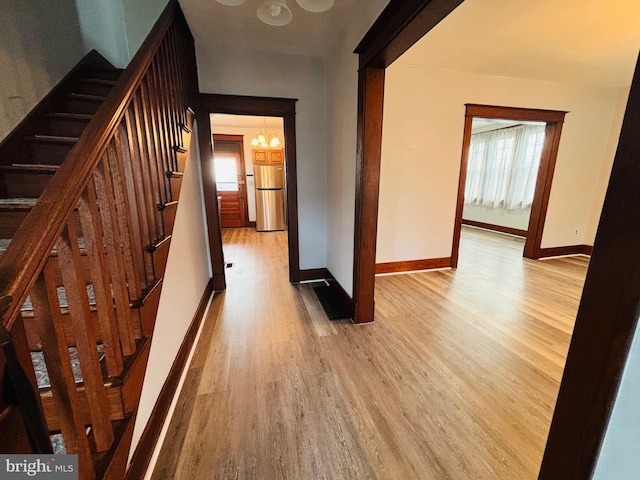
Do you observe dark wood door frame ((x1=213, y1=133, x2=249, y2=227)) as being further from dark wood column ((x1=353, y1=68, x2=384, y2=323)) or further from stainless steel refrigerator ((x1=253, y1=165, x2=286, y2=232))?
dark wood column ((x1=353, y1=68, x2=384, y2=323))

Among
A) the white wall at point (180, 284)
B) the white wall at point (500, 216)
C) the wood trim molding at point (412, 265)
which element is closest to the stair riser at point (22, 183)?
the white wall at point (180, 284)

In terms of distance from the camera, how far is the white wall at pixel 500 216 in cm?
546

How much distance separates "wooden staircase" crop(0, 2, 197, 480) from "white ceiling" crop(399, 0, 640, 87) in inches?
90.9

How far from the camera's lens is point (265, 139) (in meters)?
5.75

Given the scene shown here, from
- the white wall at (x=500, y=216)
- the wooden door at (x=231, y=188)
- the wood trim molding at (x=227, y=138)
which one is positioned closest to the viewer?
the white wall at (x=500, y=216)

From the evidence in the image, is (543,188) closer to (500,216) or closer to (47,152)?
(500,216)

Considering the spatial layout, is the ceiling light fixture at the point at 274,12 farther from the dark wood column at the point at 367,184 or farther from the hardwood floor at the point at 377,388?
the hardwood floor at the point at 377,388

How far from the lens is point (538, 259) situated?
405cm

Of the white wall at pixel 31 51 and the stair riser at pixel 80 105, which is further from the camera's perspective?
the stair riser at pixel 80 105

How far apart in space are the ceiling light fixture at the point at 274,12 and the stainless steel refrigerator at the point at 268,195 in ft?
15.0

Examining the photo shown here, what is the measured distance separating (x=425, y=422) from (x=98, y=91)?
338 cm

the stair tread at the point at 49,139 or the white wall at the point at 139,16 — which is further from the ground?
the white wall at the point at 139,16

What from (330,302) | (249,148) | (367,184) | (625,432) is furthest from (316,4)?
(249,148)

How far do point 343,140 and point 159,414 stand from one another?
7.81 ft
